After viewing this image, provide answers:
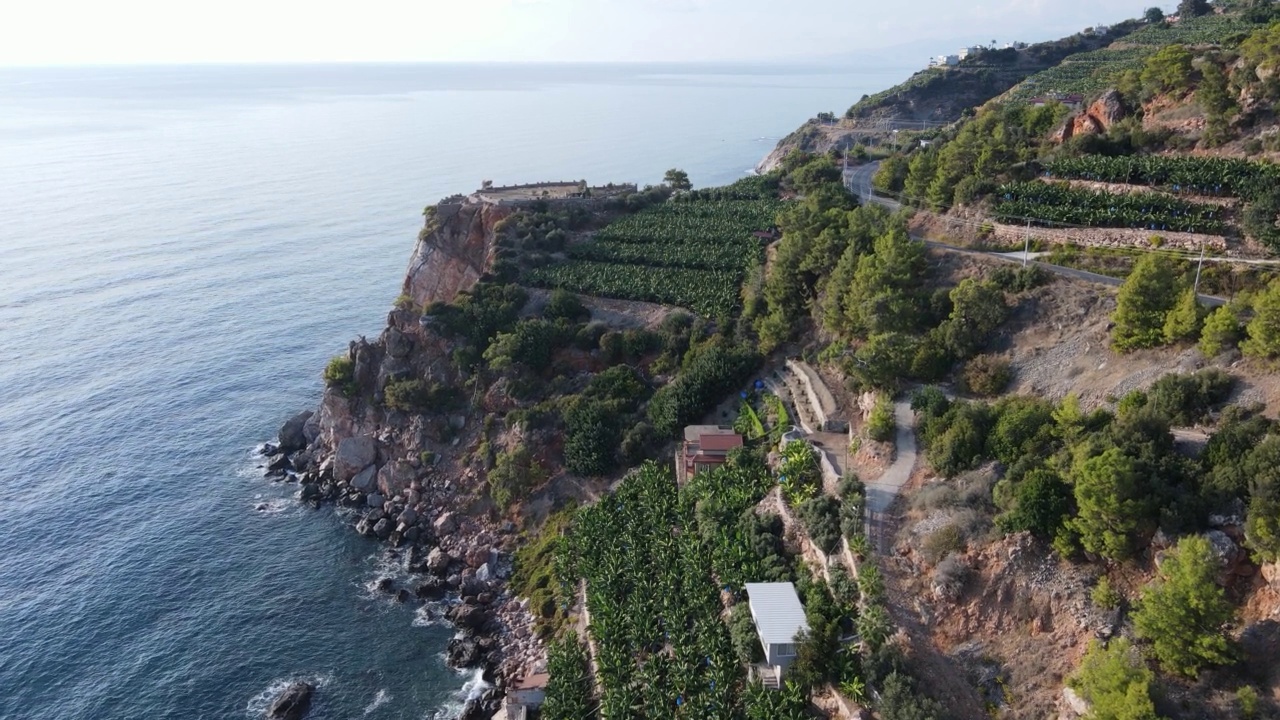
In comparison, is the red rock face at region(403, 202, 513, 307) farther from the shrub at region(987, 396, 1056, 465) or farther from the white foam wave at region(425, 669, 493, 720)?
the shrub at region(987, 396, 1056, 465)

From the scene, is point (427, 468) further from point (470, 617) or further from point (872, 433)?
point (872, 433)

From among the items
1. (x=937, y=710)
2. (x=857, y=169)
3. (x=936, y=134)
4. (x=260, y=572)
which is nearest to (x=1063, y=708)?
(x=937, y=710)

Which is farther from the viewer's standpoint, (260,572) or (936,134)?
(936,134)

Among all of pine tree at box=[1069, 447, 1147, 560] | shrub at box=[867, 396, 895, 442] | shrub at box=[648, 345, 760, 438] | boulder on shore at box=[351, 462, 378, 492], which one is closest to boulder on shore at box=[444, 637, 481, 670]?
shrub at box=[648, 345, 760, 438]

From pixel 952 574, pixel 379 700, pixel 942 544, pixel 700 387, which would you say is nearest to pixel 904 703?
pixel 952 574

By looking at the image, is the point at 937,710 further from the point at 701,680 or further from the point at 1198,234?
the point at 1198,234

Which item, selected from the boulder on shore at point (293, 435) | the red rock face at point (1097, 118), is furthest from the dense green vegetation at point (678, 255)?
the red rock face at point (1097, 118)
